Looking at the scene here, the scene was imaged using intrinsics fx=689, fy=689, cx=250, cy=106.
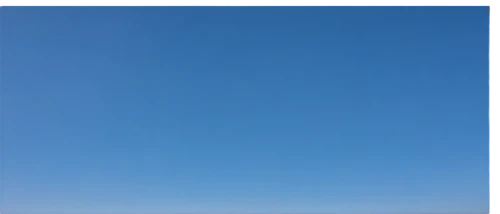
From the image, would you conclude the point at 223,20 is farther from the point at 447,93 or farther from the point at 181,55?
the point at 447,93

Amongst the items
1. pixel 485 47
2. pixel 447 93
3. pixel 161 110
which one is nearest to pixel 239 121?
pixel 161 110

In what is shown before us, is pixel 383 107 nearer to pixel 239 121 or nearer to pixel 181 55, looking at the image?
pixel 239 121

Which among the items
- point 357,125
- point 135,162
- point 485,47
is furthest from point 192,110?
point 485,47

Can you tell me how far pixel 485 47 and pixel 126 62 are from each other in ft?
4.90

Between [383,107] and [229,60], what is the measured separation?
26.4 inches

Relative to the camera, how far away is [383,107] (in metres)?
2.87

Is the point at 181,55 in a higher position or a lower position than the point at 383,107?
higher

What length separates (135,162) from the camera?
285 centimetres

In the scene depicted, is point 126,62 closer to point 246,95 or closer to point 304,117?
point 246,95

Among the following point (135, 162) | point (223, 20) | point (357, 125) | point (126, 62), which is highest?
point (223, 20)

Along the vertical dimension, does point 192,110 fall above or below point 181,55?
below

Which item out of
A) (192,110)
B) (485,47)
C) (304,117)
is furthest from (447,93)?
(192,110)

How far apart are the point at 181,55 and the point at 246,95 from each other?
32cm

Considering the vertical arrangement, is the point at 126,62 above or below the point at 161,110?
above
